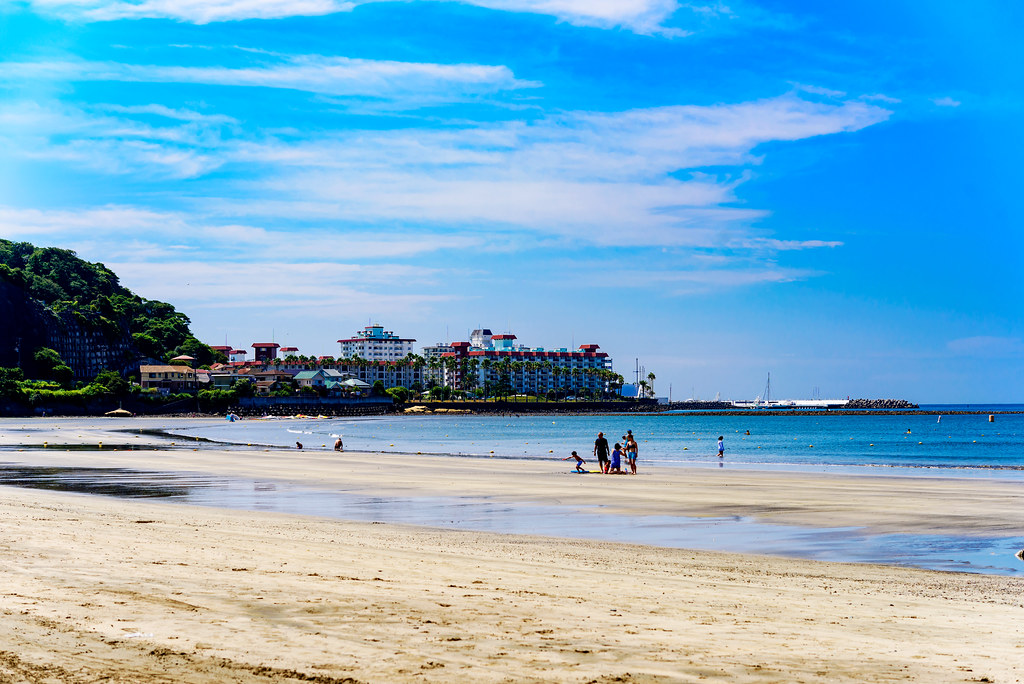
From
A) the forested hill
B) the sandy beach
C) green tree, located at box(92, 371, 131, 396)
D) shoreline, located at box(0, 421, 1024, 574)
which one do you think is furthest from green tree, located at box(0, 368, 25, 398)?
the sandy beach

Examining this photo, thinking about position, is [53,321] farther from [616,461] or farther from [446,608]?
[446,608]

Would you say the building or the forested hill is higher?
the forested hill

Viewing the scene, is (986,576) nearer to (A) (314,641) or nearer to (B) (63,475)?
(A) (314,641)

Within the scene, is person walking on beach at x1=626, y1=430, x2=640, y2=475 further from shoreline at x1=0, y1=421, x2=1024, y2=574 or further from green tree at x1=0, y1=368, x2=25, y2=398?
green tree at x1=0, y1=368, x2=25, y2=398

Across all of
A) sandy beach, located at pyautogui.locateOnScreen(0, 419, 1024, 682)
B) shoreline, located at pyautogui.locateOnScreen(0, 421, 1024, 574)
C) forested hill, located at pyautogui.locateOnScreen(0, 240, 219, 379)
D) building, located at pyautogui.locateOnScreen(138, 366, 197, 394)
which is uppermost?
forested hill, located at pyautogui.locateOnScreen(0, 240, 219, 379)

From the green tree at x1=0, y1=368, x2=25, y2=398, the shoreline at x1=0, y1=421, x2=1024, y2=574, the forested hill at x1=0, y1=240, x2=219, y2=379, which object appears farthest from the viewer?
the forested hill at x1=0, y1=240, x2=219, y2=379

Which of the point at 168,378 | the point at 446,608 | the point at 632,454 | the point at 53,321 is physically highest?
the point at 53,321

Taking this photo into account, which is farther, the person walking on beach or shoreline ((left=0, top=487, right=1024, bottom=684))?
the person walking on beach

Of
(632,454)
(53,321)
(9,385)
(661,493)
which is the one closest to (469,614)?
(661,493)

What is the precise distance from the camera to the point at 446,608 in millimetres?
9266

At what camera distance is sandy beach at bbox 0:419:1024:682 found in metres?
7.00

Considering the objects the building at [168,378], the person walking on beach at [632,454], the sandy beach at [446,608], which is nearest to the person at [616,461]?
the person walking on beach at [632,454]

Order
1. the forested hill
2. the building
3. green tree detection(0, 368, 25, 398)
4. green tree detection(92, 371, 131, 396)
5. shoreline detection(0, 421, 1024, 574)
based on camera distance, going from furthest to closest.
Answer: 1. the building
2. green tree detection(92, 371, 131, 396)
3. the forested hill
4. green tree detection(0, 368, 25, 398)
5. shoreline detection(0, 421, 1024, 574)

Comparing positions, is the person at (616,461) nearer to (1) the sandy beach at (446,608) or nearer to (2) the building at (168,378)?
(1) the sandy beach at (446,608)
